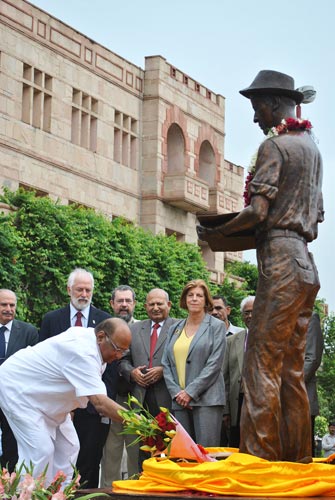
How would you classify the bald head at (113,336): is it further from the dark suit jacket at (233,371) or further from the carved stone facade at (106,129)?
the carved stone facade at (106,129)

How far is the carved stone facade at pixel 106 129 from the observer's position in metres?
36.7

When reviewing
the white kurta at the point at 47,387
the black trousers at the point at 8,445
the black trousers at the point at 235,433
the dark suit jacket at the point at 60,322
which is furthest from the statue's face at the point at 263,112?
the black trousers at the point at 8,445

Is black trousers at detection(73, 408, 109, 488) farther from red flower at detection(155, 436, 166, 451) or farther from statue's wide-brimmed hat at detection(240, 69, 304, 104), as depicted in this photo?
statue's wide-brimmed hat at detection(240, 69, 304, 104)

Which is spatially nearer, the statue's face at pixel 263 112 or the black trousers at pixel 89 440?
the statue's face at pixel 263 112

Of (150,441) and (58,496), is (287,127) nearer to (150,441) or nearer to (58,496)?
(150,441)

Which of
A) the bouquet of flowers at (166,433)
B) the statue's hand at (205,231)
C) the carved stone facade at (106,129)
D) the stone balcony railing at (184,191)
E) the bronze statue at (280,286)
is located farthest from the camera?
the stone balcony railing at (184,191)

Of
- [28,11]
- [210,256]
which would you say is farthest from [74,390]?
[210,256]

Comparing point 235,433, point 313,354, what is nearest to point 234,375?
point 235,433

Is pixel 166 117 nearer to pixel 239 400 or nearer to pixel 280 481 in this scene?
pixel 239 400

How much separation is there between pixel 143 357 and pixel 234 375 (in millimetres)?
1014

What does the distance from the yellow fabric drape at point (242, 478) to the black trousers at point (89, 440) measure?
2776 millimetres

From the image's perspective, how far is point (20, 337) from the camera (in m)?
12.0

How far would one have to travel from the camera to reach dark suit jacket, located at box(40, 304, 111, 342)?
12031 mm

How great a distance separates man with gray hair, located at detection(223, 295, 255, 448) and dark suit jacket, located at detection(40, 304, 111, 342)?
1.43m
